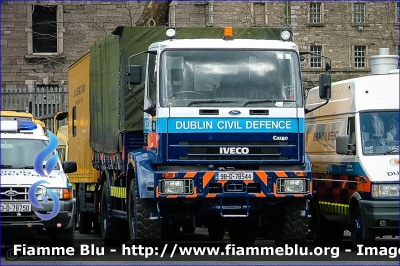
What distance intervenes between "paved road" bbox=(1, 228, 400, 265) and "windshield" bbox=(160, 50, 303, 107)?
221 cm

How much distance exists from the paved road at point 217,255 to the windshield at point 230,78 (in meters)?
2.21

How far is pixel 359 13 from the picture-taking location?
63.8 meters

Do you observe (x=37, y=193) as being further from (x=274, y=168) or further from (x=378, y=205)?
(x=378, y=205)

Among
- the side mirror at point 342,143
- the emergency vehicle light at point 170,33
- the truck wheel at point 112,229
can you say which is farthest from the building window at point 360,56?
the emergency vehicle light at point 170,33

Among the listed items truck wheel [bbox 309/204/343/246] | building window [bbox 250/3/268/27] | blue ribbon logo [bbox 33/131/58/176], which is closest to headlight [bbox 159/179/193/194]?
blue ribbon logo [bbox 33/131/58/176]

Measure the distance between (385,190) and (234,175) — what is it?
7.74 ft

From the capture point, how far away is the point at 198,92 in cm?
1714

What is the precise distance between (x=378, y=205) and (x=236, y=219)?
2.12m

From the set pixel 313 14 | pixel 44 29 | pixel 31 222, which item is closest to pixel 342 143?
pixel 31 222

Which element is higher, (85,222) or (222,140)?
(222,140)

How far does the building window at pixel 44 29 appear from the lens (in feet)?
183

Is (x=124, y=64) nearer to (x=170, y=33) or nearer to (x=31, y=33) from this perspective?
(x=170, y=33)

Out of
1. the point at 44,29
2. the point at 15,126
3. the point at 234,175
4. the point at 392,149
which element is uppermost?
the point at 44,29

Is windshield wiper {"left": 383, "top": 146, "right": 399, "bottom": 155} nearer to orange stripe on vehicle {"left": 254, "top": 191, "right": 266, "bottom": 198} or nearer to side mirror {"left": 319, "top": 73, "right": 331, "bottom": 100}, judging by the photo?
side mirror {"left": 319, "top": 73, "right": 331, "bottom": 100}
